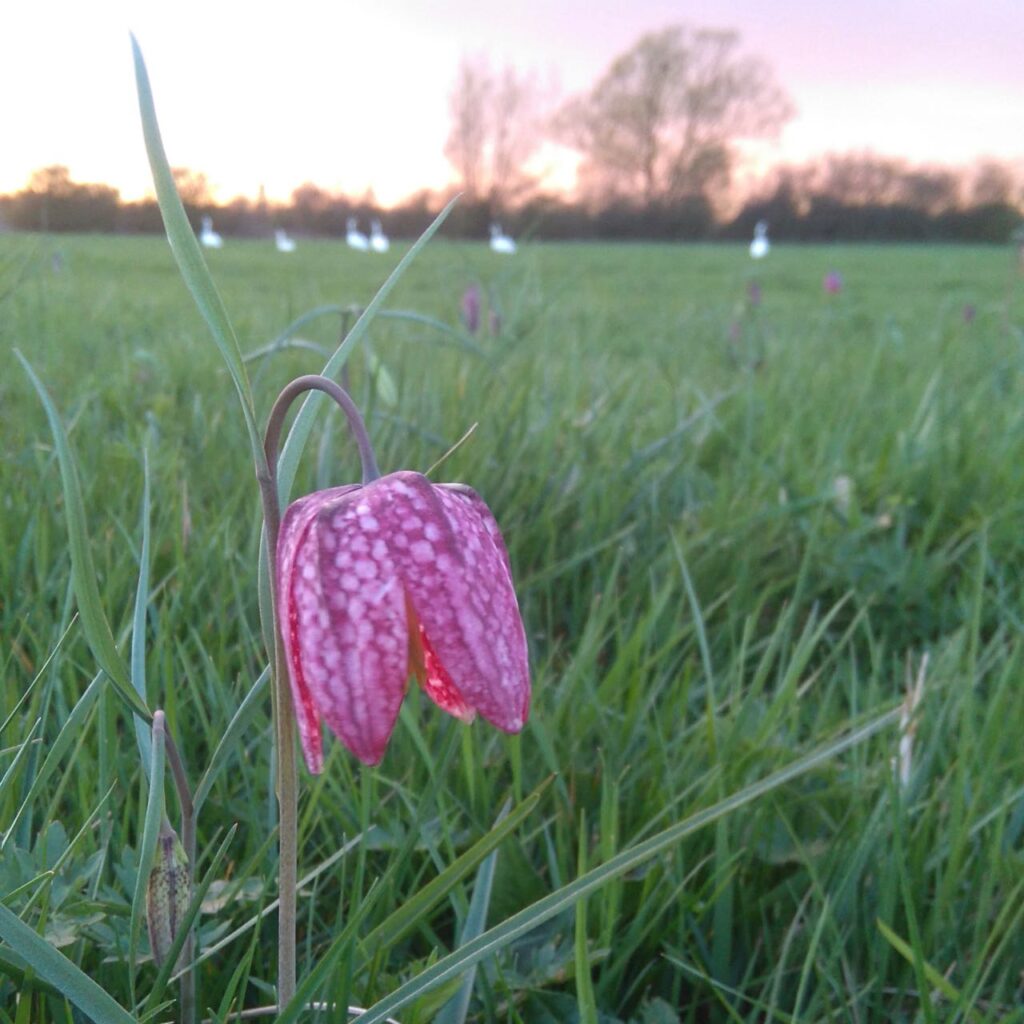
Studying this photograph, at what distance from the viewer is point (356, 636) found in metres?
0.45

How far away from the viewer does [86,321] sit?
2.64m

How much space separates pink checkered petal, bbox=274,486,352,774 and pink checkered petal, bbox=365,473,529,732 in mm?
31

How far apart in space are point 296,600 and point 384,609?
40 millimetres

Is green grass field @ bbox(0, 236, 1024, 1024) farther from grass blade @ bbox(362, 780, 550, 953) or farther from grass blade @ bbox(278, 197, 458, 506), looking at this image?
grass blade @ bbox(278, 197, 458, 506)

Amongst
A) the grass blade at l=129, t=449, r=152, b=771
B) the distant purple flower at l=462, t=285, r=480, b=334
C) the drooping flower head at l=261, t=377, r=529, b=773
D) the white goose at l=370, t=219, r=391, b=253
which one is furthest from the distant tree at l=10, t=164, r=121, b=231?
the white goose at l=370, t=219, r=391, b=253

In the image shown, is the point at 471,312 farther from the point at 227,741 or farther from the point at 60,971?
the point at 60,971

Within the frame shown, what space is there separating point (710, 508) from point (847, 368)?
167cm

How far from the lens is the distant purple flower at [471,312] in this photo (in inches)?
81.6

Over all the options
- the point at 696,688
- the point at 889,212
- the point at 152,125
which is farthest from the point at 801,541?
the point at 889,212

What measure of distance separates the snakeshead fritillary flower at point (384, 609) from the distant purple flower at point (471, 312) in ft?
5.35

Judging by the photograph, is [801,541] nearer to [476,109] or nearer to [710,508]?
[710,508]

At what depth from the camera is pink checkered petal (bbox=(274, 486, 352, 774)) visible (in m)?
0.46

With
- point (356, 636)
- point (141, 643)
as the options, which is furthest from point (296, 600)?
point (141, 643)

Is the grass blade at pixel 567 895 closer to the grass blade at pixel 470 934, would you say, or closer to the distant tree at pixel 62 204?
the grass blade at pixel 470 934
